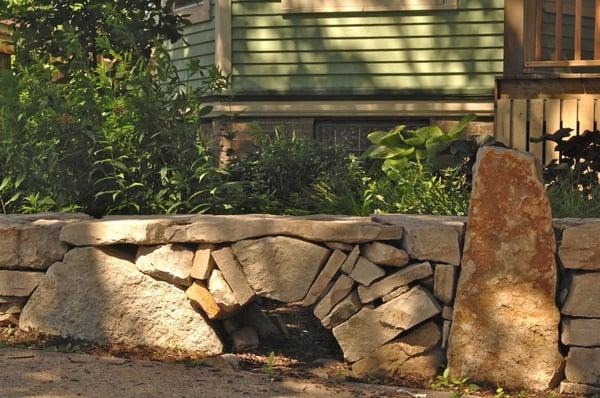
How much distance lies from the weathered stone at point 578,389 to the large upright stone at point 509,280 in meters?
0.06

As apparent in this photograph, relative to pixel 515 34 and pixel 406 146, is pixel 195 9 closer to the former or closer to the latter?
pixel 515 34

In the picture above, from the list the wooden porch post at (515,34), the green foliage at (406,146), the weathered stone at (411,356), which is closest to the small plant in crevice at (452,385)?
the weathered stone at (411,356)

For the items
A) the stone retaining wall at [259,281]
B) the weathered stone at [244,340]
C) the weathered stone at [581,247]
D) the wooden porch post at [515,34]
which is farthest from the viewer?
the wooden porch post at [515,34]

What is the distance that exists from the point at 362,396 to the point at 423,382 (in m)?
0.47

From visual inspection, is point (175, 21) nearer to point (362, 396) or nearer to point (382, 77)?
point (382, 77)

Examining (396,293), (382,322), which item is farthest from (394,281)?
(382,322)

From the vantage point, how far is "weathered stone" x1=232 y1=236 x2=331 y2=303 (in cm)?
509

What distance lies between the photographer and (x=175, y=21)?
28.1 ft

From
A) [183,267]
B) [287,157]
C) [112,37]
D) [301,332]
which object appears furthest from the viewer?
[112,37]

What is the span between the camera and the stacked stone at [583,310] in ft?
15.6

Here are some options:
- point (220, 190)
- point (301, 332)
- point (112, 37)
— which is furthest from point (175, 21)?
point (301, 332)

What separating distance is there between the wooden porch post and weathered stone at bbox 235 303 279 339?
5636 mm

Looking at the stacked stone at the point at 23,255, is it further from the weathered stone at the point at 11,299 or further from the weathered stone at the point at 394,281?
the weathered stone at the point at 394,281

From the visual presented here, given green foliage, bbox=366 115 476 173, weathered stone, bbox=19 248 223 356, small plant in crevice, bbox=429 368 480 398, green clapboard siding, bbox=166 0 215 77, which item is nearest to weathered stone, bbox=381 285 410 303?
small plant in crevice, bbox=429 368 480 398
